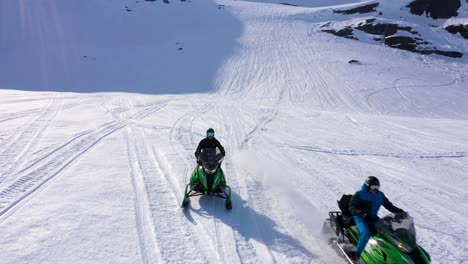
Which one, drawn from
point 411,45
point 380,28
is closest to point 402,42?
point 411,45

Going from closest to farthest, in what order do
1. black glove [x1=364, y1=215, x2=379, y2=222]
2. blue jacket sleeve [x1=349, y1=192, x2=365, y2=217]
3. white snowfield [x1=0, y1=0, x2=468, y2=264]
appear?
black glove [x1=364, y1=215, x2=379, y2=222]
blue jacket sleeve [x1=349, y1=192, x2=365, y2=217]
white snowfield [x1=0, y1=0, x2=468, y2=264]

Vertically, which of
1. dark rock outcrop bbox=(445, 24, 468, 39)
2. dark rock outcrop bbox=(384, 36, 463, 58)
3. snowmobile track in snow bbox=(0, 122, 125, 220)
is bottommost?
snowmobile track in snow bbox=(0, 122, 125, 220)

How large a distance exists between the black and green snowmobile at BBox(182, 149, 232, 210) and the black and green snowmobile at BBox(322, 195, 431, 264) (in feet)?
8.87

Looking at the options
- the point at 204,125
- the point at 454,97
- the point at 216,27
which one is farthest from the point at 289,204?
the point at 216,27

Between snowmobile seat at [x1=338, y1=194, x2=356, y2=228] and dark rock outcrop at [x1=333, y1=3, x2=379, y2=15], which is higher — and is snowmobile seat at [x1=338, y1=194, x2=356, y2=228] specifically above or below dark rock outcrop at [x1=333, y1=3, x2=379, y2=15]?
below

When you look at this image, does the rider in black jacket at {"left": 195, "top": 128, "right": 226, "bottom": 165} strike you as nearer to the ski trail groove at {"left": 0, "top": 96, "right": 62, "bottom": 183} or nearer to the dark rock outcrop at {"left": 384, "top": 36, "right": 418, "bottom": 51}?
the ski trail groove at {"left": 0, "top": 96, "right": 62, "bottom": 183}

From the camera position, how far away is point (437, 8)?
53844 millimetres

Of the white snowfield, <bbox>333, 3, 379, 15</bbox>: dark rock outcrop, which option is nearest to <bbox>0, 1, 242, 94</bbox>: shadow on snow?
the white snowfield

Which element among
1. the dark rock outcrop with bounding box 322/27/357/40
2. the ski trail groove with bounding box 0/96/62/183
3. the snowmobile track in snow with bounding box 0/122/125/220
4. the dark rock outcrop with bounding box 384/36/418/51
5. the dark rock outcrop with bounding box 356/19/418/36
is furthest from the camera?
the dark rock outcrop with bounding box 322/27/357/40

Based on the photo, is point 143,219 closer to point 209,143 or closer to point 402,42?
point 209,143

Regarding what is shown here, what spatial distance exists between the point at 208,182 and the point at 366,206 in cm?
375

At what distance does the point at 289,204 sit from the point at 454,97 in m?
27.3

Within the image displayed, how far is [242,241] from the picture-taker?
7.32m

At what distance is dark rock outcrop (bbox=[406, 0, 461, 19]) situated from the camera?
Answer: 5303cm
